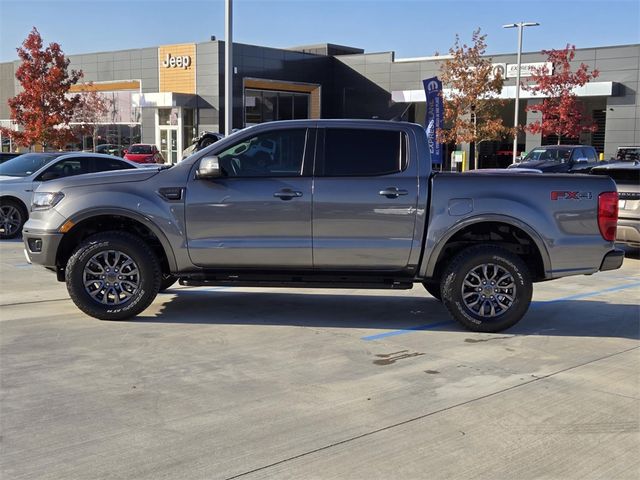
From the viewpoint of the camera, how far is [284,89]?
4703cm

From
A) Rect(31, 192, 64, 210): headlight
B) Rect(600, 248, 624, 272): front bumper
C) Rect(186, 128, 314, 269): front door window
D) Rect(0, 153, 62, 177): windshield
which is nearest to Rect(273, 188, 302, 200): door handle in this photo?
Rect(186, 128, 314, 269): front door window

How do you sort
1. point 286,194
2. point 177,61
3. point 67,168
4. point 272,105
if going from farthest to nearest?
point 272,105 → point 177,61 → point 67,168 → point 286,194

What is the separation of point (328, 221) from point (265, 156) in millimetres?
948

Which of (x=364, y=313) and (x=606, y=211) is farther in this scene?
(x=364, y=313)

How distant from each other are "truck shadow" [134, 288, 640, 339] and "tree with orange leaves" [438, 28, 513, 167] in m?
23.9

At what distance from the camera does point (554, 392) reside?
5137 millimetres

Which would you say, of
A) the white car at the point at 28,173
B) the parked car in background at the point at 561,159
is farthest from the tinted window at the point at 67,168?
the parked car in background at the point at 561,159

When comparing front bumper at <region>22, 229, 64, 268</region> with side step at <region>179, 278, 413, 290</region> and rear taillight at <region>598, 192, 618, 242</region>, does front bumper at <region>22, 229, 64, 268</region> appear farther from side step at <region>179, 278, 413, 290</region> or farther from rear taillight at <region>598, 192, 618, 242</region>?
rear taillight at <region>598, 192, 618, 242</region>

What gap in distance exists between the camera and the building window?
4434cm

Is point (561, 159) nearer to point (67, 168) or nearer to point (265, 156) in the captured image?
point (67, 168)

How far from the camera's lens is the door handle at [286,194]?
676cm

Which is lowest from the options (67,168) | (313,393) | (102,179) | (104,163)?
(313,393)

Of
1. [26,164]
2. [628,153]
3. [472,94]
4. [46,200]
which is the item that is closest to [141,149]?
Result: [472,94]

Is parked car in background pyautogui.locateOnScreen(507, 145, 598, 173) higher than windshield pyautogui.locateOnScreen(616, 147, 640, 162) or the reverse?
the reverse
